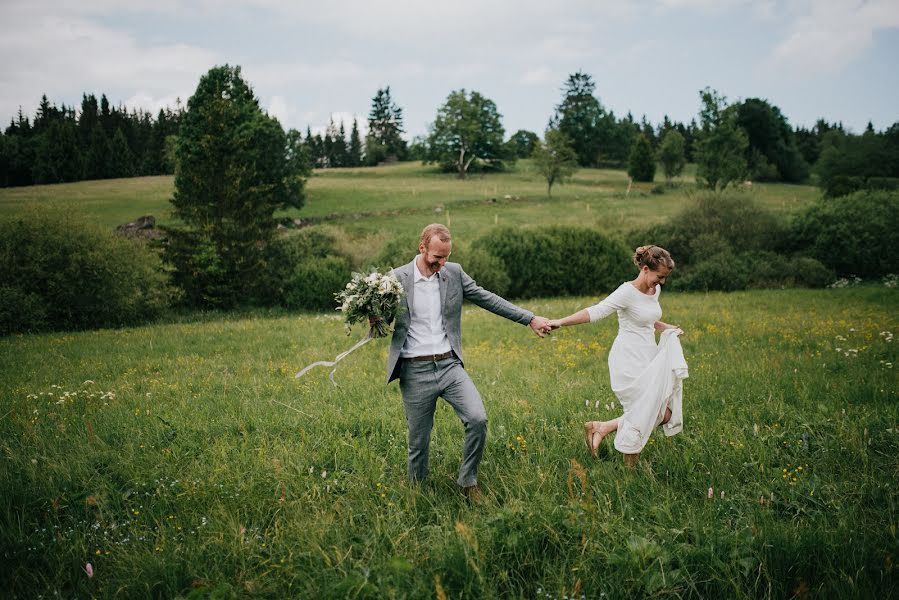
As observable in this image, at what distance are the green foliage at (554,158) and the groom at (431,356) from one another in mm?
63271

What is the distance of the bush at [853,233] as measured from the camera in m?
29.5

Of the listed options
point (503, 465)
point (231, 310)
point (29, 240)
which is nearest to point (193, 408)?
point (503, 465)

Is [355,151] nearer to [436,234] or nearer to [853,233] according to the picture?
[853,233]

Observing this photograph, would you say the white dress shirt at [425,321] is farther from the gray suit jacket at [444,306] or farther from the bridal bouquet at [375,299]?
the bridal bouquet at [375,299]

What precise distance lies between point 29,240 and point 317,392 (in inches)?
741

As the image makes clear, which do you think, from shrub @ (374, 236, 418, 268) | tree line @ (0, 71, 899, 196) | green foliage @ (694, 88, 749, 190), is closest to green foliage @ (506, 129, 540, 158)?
tree line @ (0, 71, 899, 196)

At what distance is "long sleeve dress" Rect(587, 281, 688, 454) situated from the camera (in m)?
5.55

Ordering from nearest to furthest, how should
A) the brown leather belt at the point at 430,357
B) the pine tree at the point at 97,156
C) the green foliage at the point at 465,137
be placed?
the brown leather belt at the point at 430,357, the pine tree at the point at 97,156, the green foliage at the point at 465,137

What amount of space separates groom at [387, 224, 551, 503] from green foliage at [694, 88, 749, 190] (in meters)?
63.7

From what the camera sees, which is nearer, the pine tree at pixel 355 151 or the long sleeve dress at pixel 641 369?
the long sleeve dress at pixel 641 369

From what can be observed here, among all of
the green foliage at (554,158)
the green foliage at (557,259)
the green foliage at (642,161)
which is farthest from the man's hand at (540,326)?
the green foliage at (642,161)

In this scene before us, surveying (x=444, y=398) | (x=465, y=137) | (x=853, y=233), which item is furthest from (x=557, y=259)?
(x=465, y=137)

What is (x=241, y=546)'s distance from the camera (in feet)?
13.3

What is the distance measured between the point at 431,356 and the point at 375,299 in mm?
810
